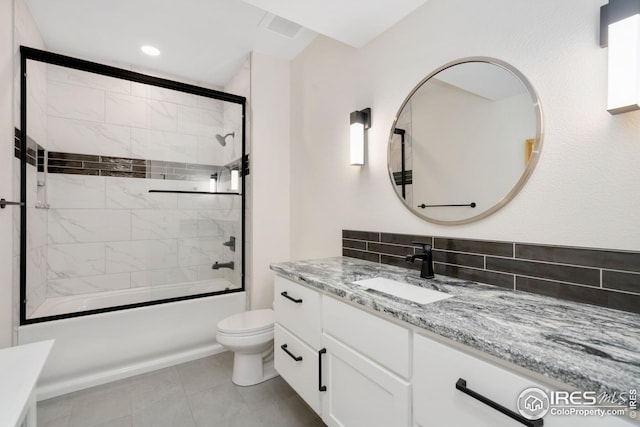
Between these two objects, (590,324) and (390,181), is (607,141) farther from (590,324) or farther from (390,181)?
(390,181)

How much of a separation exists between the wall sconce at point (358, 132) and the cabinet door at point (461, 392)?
4.08ft

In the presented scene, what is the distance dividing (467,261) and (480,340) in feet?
2.28

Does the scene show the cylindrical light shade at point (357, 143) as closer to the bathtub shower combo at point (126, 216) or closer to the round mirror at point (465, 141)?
the round mirror at point (465, 141)

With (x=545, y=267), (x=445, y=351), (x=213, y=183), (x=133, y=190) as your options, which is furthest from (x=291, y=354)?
(x=133, y=190)

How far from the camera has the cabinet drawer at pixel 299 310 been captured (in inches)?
54.2

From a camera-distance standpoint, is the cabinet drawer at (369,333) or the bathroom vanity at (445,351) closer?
the bathroom vanity at (445,351)

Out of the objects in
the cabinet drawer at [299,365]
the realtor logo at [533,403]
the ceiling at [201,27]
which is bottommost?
the cabinet drawer at [299,365]

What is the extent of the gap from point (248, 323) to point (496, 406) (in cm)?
171

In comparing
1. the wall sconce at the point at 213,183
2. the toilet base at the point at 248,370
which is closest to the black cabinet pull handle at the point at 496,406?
the toilet base at the point at 248,370

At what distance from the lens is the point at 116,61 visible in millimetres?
2770

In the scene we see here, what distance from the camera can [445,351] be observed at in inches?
31.6

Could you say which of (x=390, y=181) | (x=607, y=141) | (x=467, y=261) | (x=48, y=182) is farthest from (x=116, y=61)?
(x=607, y=141)

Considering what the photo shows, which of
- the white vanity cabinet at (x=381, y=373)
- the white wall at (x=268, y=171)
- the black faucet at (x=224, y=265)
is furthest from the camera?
the black faucet at (x=224, y=265)

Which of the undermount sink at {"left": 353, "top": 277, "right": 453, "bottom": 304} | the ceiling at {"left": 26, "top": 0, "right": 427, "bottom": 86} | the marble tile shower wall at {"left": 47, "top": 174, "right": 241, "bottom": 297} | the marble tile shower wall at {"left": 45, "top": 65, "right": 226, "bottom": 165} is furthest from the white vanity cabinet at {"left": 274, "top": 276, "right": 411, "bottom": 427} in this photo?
the marble tile shower wall at {"left": 45, "top": 65, "right": 226, "bottom": 165}
